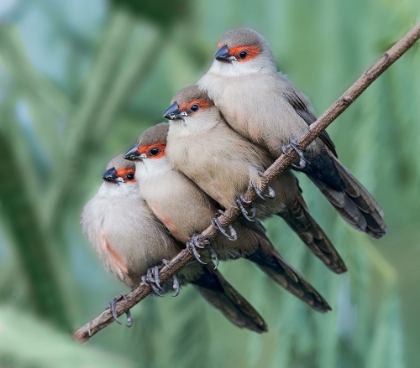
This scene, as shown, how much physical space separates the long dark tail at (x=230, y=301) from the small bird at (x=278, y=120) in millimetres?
605

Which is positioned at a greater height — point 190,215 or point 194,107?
point 194,107

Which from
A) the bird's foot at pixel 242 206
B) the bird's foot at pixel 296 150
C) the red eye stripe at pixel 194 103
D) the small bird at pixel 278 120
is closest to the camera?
the bird's foot at pixel 296 150

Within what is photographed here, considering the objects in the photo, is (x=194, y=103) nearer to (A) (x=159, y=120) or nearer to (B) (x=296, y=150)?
(B) (x=296, y=150)

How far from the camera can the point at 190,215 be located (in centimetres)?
283

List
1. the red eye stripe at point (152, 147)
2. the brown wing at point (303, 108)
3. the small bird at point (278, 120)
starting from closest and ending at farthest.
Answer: the small bird at point (278, 120)
the brown wing at point (303, 108)
the red eye stripe at point (152, 147)

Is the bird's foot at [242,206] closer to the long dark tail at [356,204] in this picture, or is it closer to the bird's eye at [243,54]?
the long dark tail at [356,204]

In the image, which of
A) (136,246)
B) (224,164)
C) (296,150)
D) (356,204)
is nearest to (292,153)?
(296,150)

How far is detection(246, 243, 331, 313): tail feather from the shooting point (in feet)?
9.50

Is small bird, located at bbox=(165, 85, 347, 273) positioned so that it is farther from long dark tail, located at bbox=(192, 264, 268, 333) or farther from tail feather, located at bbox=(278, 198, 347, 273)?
long dark tail, located at bbox=(192, 264, 268, 333)

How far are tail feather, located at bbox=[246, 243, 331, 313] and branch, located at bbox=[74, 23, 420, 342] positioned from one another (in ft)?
1.56

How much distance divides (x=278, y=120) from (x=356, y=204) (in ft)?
1.42

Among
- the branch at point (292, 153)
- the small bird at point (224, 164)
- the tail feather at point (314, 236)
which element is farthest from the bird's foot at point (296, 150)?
the tail feather at point (314, 236)

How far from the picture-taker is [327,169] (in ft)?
8.91

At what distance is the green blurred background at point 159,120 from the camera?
239cm
